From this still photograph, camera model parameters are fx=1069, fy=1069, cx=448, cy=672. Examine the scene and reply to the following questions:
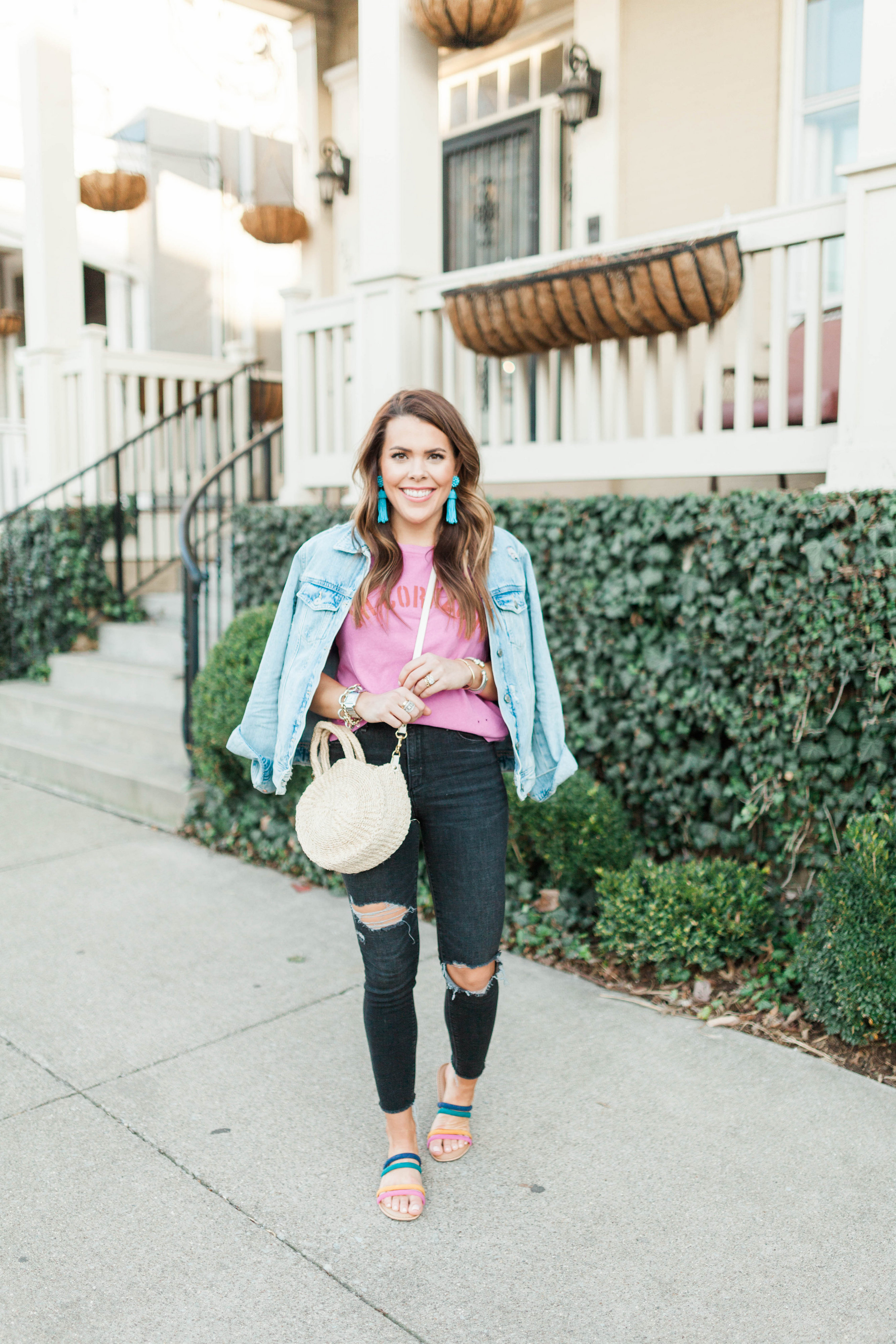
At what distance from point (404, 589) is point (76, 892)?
2.68m

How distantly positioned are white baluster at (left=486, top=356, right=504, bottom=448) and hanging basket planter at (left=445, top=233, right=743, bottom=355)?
310mm

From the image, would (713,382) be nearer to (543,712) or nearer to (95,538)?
(543,712)

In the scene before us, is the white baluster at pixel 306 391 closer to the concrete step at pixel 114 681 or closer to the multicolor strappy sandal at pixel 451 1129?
the concrete step at pixel 114 681

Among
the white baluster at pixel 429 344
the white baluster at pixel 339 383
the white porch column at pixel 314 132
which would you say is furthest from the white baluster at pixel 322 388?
the white porch column at pixel 314 132

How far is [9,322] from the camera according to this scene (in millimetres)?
12398

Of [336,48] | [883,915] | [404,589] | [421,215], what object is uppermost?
[336,48]

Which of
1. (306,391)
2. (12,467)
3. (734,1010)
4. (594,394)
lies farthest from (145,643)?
(734,1010)

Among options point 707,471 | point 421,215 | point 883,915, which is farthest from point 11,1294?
point 421,215

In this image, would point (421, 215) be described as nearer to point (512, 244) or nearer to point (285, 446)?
point (285, 446)

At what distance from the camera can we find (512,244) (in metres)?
7.44

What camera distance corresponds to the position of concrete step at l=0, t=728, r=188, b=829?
5.30 m

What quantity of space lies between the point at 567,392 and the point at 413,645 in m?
2.95

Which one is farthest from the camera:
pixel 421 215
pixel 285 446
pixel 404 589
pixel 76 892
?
pixel 285 446

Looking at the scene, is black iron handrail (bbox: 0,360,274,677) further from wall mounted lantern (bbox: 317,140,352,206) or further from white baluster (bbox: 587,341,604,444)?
white baluster (bbox: 587,341,604,444)
